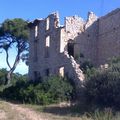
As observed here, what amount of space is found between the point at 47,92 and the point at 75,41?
759 centimetres

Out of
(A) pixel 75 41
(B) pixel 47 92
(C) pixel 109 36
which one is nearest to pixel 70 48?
(A) pixel 75 41

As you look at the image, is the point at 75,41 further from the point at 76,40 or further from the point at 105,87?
the point at 105,87

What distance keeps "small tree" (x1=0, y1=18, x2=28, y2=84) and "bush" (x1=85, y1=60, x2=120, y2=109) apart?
24915 mm

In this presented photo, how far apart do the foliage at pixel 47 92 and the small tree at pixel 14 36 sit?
18778mm

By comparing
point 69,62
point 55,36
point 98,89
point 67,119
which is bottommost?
point 67,119

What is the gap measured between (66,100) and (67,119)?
29.3 ft

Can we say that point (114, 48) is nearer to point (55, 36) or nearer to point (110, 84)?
point (55, 36)

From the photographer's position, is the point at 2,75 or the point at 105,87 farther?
the point at 2,75

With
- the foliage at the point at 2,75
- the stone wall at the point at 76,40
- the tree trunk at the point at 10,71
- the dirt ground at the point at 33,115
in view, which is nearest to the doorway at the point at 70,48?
the stone wall at the point at 76,40

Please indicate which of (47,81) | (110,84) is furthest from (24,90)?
(110,84)

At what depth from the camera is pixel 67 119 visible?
2283 centimetres

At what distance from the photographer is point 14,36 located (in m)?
53.2

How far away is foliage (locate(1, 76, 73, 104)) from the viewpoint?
31.4m

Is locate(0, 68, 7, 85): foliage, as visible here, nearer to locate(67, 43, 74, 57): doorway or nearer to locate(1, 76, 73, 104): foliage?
locate(67, 43, 74, 57): doorway
